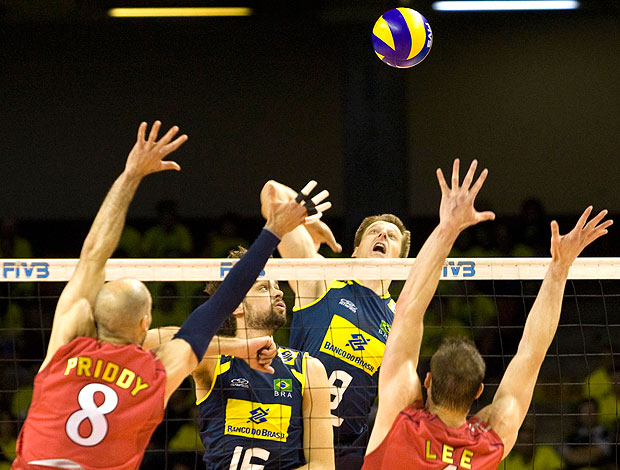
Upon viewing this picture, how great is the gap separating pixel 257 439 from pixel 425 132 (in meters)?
8.92

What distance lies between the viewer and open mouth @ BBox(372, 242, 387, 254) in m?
6.85

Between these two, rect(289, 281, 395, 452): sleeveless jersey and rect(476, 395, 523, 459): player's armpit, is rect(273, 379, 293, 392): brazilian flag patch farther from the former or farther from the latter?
rect(476, 395, 523, 459): player's armpit

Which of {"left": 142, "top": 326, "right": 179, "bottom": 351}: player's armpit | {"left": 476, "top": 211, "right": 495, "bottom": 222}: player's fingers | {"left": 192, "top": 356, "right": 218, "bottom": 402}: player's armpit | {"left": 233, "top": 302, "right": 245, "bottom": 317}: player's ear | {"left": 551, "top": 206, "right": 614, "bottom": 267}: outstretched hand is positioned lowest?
{"left": 192, "top": 356, "right": 218, "bottom": 402}: player's armpit

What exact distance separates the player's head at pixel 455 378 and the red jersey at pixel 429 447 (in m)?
0.09

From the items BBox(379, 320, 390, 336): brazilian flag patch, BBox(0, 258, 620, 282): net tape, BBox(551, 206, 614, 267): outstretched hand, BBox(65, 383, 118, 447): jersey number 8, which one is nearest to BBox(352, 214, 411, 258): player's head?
BBox(379, 320, 390, 336): brazilian flag patch

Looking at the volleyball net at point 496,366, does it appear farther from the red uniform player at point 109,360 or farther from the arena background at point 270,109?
the red uniform player at point 109,360

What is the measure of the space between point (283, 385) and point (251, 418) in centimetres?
29

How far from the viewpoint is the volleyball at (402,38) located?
704 cm

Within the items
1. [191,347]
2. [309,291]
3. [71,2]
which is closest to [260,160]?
[71,2]

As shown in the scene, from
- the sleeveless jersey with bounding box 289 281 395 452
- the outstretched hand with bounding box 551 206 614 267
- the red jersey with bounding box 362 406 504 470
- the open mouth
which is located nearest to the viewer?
the red jersey with bounding box 362 406 504 470

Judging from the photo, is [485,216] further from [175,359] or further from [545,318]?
[175,359]

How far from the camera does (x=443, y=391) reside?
13.6 ft

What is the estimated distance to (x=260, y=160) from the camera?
13852 mm

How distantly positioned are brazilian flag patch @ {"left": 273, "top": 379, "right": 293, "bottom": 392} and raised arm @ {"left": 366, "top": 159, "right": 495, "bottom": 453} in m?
1.56
